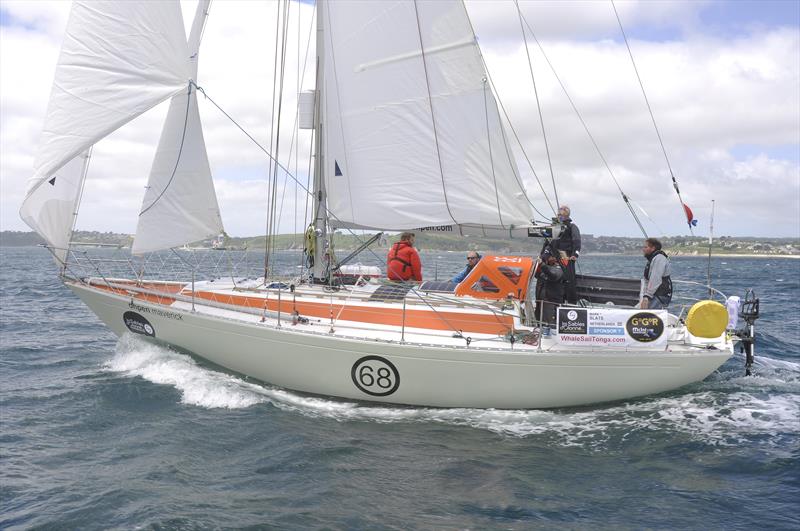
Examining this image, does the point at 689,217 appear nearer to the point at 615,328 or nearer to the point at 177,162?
the point at 615,328

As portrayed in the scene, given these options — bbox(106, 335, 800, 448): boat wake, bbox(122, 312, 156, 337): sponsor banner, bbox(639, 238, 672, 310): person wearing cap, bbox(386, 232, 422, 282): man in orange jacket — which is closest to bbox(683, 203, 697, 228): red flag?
bbox(639, 238, 672, 310): person wearing cap

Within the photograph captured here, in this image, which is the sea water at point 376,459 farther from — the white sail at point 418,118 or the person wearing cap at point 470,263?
the white sail at point 418,118

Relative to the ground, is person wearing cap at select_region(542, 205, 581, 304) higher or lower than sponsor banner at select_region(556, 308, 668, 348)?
higher

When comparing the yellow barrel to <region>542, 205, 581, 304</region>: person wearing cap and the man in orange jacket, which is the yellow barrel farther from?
the man in orange jacket

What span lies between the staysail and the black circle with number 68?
17.5ft

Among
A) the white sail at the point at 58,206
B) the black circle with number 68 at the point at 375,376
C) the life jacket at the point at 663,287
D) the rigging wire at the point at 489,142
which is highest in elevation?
the rigging wire at the point at 489,142

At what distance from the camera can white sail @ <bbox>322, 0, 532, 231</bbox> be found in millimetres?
8875

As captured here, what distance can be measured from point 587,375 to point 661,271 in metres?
1.95

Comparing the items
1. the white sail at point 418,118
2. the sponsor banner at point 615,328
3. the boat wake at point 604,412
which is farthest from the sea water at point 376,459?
the white sail at point 418,118

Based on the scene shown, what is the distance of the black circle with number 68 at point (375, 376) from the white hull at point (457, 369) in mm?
14

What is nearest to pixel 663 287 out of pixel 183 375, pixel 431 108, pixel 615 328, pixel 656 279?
pixel 656 279

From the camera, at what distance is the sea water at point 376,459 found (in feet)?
Answer: 18.5

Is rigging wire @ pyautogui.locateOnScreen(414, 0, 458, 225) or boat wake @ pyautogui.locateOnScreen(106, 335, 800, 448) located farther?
rigging wire @ pyautogui.locateOnScreen(414, 0, 458, 225)

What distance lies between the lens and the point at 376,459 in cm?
691
